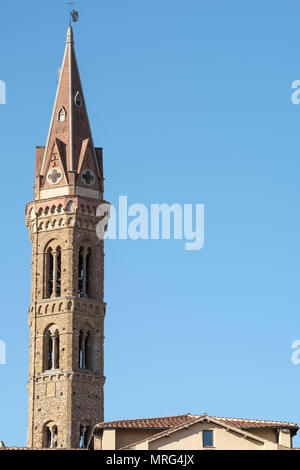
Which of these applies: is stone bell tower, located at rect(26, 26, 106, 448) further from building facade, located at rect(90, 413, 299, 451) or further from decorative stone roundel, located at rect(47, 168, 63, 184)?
building facade, located at rect(90, 413, 299, 451)

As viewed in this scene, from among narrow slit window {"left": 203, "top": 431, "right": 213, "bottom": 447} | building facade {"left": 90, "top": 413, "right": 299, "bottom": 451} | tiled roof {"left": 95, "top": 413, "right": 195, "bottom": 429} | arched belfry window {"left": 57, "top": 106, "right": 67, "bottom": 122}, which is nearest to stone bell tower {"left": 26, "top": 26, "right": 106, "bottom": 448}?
arched belfry window {"left": 57, "top": 106, "right": 67, "bottom": 122}

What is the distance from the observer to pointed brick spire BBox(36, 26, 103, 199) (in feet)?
323

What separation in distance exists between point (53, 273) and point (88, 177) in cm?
620

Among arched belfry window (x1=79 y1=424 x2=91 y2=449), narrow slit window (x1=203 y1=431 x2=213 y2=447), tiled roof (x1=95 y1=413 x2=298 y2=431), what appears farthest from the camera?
arched belfry window (x1=79 y1=424 x2=91 y2=449)

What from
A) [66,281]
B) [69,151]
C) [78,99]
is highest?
[78,99]

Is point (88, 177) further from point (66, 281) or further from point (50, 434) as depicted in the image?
point (50, 434)

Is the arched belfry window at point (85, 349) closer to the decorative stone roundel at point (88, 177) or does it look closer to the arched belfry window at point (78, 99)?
the decorative stone roundel at point (88, 177)

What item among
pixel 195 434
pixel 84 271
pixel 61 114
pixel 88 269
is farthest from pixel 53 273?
pixel 195 434

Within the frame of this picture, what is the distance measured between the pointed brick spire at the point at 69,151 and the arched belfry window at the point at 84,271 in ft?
11.5

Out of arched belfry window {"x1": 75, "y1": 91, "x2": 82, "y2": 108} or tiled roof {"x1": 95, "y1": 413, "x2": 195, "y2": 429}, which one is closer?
tiled roof {"x1": 95, "y1": 413, "x2": 195, "y2": 429}

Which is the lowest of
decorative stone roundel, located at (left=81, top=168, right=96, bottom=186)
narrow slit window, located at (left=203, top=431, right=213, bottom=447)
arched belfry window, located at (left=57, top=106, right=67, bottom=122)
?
narrow slit window, located at (left=203, top=431, right=213, bottom=447)

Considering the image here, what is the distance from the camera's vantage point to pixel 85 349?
96.0m

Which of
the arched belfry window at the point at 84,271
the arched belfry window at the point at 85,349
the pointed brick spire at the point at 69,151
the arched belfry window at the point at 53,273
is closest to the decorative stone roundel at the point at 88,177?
the pointed brick spire at the point at 69,151

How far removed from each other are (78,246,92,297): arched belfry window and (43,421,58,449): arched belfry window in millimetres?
7879
